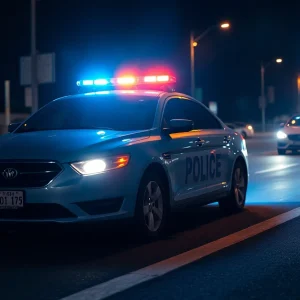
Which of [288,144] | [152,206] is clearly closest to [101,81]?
[152,206]

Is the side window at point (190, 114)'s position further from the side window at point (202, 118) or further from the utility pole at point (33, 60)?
the utility pole at point (33, 60)

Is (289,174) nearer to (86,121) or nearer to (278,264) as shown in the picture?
(86,121)

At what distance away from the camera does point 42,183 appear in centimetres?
725

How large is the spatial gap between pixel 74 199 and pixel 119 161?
62cm

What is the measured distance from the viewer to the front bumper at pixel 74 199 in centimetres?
719

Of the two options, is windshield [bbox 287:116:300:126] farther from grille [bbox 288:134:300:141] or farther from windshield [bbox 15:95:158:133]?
windshield [bbox 15:95:158:133]

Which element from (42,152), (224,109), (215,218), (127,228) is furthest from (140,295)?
(224,109)

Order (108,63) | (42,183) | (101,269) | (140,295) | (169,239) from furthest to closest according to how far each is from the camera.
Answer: (108,63) → (169,239) → (42,183) → (101,269) → (140,295)

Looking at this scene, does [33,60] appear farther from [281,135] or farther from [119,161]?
[119,161]

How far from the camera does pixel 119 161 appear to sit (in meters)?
7.52

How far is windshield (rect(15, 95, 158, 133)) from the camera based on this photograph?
859 cm

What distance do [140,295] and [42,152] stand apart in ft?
7.32

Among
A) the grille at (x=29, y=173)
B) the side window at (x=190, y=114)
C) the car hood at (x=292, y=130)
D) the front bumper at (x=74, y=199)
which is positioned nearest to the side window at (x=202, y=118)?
the side window at (x=190, y=114)

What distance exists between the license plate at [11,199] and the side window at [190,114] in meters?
2.10
